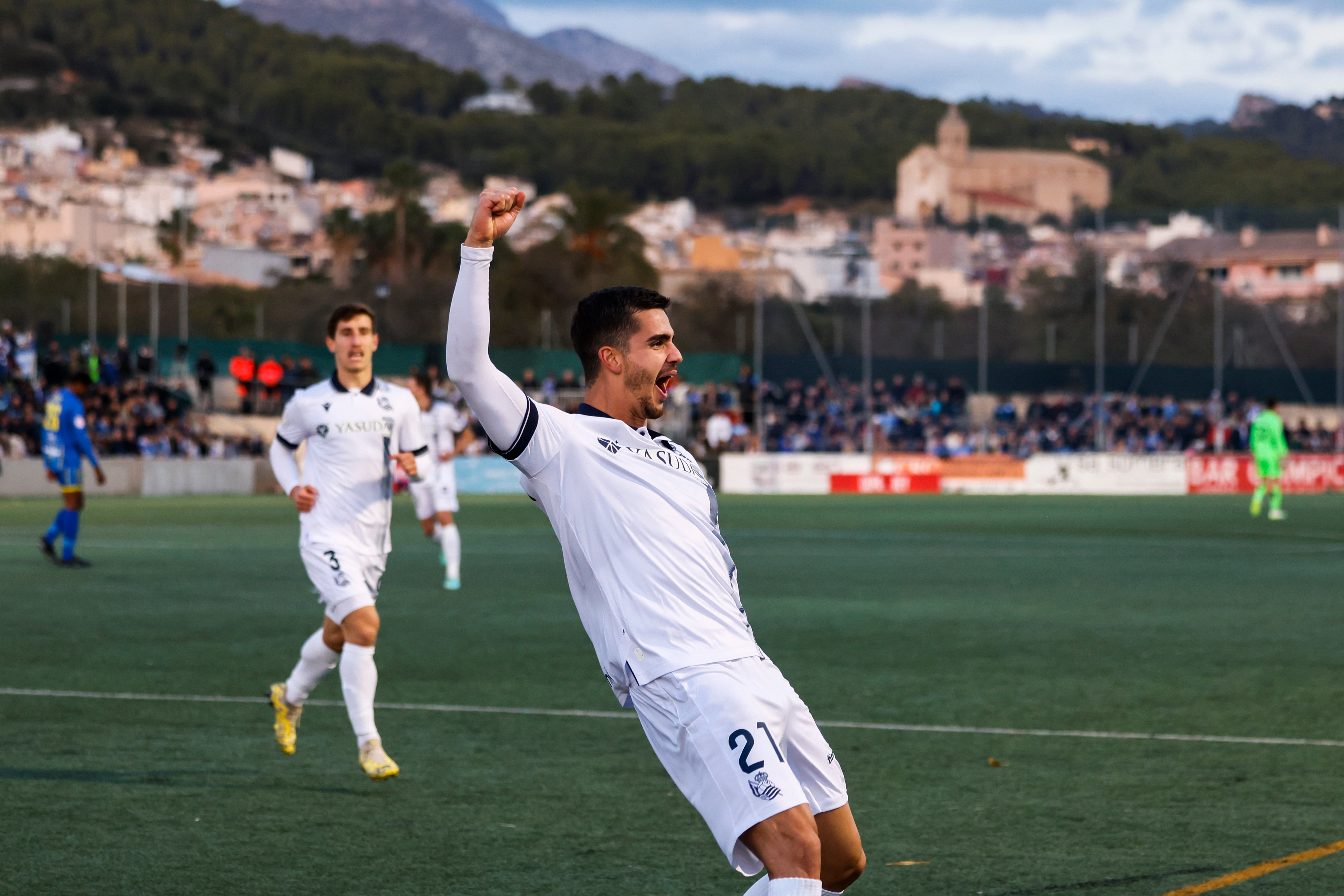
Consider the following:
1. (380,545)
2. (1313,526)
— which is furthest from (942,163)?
(380,545)

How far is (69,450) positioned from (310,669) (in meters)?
12.2

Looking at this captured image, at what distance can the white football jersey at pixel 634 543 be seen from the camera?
13.2ft

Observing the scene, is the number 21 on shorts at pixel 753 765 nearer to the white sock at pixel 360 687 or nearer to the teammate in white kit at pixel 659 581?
the teammate in white kit at pixel 659 581

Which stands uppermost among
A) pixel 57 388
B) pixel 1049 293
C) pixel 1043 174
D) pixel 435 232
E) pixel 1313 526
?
pixel 1043 174

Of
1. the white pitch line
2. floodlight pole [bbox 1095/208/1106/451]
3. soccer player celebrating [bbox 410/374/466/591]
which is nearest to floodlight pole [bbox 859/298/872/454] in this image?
floodlight pole [bbox 1095/208/1106/451]

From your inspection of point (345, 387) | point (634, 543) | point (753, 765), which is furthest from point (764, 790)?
point (345, 387)

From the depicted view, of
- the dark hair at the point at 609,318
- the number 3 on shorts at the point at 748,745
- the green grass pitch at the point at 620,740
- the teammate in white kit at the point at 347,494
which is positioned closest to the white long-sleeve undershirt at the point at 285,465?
the teammate in white kit at the point at 347,494

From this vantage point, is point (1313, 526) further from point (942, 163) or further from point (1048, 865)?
point (942, 163)

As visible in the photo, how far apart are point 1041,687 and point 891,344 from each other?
125 feet

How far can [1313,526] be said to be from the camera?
28391 mm

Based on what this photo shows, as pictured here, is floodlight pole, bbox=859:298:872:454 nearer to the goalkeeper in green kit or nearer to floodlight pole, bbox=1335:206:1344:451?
floodlight pole, bbox=1335:206:1344:451

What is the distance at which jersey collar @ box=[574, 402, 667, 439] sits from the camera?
14.0 feet

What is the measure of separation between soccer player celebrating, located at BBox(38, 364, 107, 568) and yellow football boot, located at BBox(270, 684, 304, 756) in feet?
37.5

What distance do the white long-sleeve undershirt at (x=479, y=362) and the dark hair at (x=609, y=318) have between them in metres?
0.22
